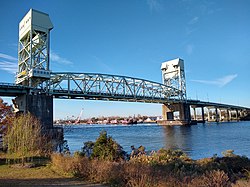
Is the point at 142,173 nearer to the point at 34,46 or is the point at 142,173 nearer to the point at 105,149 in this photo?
the point at 105,149

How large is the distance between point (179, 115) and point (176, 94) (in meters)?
12.9

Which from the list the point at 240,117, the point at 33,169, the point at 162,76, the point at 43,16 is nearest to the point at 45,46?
the point at 43,16

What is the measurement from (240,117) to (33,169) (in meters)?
190

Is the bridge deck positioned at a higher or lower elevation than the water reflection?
higher

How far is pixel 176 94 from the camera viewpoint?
13388 centimetres

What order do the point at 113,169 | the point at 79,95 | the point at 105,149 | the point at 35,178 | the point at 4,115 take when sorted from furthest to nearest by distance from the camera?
the point at 79,95 < the point at 4,115 < the point at 105,149 < the point at 35,178 < the point at 113,169

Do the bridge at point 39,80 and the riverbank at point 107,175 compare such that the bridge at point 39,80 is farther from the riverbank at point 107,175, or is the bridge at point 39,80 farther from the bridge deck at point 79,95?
the riverbank at point 107,175

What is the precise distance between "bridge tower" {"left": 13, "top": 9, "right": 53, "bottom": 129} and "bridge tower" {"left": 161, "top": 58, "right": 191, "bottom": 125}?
258 ft

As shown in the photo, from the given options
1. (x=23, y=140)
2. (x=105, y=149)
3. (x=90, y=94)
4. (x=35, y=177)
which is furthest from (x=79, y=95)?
(x=35, y=177)

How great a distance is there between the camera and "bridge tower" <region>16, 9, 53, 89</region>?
61.0 metres

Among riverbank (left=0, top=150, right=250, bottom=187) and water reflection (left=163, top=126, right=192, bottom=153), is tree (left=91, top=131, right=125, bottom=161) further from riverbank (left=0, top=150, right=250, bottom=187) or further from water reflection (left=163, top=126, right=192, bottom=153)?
water reflection (left=163, top=126, right=192, bottom=153)

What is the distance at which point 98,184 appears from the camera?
1016 cm

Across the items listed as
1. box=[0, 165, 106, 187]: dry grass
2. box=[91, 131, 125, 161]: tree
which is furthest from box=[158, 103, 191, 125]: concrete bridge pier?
box=[0, 165, 106, 187]: dry grass

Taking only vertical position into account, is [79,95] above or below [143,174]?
above
